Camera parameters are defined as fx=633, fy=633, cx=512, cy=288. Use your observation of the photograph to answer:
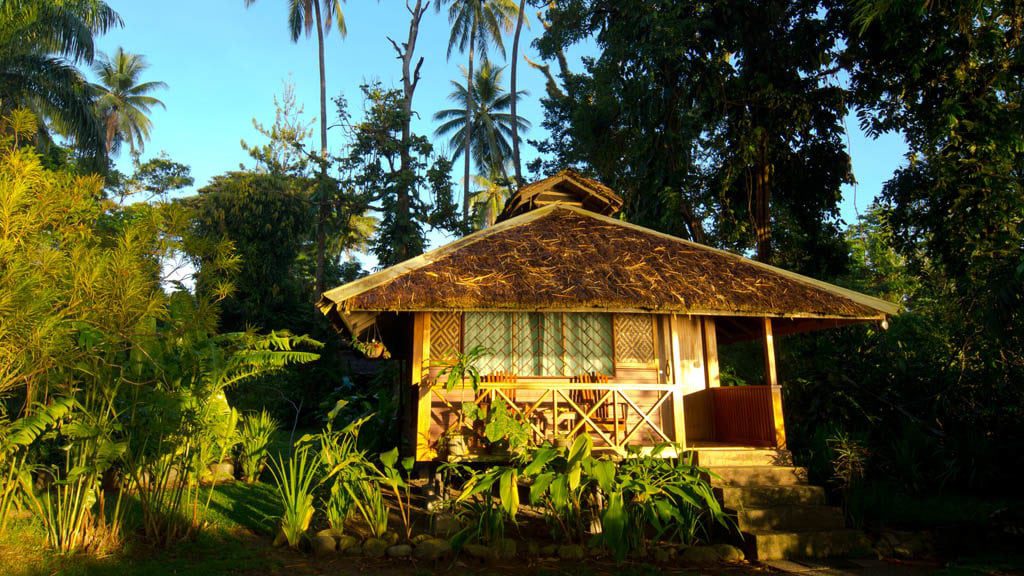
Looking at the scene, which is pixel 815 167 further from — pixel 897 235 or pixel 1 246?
pixel 1 246

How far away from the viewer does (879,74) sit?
480 inches

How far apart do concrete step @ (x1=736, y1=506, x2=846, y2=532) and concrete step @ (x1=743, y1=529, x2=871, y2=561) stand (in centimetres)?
14

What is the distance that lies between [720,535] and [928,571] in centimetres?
202

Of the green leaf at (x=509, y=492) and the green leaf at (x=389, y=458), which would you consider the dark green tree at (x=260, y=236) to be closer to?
the green leaf at (x=389, y=458)

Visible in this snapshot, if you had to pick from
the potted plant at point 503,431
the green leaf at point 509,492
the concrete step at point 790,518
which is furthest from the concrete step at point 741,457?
the green leaf at point 509,492

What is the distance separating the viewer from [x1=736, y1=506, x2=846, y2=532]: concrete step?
6.91 m

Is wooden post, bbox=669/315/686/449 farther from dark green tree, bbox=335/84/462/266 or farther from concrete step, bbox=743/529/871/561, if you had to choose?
dark green tree, bbox=335/84/462/266

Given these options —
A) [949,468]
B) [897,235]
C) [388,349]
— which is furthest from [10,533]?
[897,235]

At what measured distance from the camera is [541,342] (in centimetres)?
859

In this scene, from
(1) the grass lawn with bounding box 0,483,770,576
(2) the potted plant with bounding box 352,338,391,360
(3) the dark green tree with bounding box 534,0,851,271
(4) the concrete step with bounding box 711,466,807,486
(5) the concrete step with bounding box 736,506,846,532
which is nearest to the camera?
(1) the grass lawn with bounding box 0,483,770,576

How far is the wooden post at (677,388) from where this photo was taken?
7953 mm

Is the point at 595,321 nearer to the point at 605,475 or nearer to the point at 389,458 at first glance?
the point at 605,475

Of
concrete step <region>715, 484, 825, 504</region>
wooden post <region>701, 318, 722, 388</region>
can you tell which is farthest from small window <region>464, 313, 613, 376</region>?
concrete step <region>715, 484, 825, 504</region>

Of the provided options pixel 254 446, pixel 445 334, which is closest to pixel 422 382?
pixel 445 334
